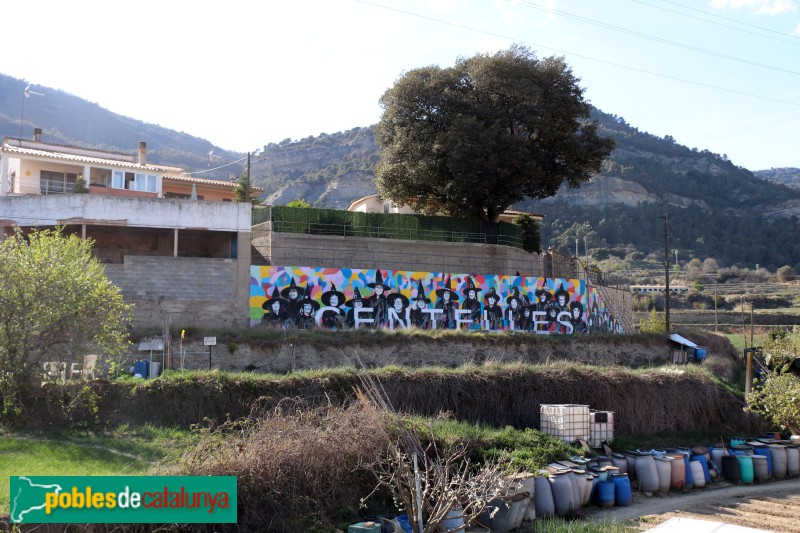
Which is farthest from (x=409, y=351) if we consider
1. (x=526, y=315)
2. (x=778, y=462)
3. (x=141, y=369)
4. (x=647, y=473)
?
(x=778, y=462)

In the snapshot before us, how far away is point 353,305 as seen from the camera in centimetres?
3434

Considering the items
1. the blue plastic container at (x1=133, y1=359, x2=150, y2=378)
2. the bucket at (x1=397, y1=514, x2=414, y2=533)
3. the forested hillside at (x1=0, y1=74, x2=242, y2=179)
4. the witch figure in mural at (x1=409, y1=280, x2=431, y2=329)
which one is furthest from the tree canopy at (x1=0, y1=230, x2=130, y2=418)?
the forested hillside at (x1=0, y1=74, x2=242, y2=179)

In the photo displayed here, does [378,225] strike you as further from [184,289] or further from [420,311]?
[184,289]

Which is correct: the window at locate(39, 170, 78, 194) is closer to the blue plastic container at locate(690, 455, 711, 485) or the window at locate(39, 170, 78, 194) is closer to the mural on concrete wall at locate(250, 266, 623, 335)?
the mural on concrete wall at locate(250, 266, 623, 335)

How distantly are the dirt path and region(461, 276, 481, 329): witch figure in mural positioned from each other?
15.6m

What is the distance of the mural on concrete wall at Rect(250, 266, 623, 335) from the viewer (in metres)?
32.6

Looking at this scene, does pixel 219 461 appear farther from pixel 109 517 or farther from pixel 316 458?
pixel 109 517

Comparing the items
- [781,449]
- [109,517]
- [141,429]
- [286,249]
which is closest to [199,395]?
[141,429]

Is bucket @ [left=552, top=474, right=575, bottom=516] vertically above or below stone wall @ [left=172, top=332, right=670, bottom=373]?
below

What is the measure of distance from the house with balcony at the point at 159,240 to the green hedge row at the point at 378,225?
10.6 feet

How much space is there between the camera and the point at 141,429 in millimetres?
18203

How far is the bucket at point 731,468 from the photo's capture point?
78.6 ft

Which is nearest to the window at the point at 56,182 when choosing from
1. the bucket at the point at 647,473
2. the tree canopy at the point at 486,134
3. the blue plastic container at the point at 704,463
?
the tree canopy at the point at 486,134

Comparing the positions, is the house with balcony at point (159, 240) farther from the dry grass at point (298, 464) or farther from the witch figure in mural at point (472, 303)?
the dry grass at point (298, 464)
